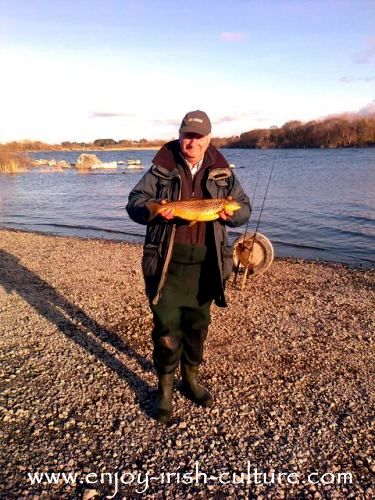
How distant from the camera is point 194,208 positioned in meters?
3.58

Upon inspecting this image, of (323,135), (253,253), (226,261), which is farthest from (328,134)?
(226,261)

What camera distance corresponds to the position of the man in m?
3.72

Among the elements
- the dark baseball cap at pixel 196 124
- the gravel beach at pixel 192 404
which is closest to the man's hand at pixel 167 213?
the dark baseball cap at pixel 196 124

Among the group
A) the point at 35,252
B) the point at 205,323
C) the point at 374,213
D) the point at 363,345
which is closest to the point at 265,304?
the point at 363,345

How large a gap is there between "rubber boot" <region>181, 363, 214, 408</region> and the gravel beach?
0.10 metres

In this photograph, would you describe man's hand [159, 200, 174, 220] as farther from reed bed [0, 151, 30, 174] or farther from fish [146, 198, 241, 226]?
reed bed [0, 151, 30, 174]

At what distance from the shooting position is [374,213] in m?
19.6

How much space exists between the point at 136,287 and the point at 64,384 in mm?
3930

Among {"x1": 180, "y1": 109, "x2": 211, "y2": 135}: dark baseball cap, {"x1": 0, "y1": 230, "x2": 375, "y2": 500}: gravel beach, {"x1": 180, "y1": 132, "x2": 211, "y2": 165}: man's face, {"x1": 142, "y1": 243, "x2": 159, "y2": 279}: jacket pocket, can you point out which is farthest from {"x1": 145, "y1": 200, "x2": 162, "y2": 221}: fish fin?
{"x1": 0, "y1": 230, "x2": 375, "y2": 500}: gravel beach

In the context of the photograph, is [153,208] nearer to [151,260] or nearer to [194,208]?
[194,208]

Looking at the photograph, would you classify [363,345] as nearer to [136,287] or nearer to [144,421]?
[144,421]

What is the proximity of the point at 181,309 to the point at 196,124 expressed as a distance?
73.1 inches

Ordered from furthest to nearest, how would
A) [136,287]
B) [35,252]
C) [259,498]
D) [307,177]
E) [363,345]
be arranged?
[307,177] < [35,252] < [136,287] < [363,345] < [259,498]

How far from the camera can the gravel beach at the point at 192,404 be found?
3566 millimetres
